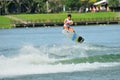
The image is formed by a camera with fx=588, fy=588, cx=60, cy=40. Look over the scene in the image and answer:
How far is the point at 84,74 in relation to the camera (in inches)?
872

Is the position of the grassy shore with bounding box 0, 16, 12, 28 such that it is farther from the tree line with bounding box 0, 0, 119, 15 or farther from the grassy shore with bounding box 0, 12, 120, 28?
the tree line with bounding box 0, 0, 119, 15

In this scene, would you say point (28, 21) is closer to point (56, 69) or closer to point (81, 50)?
point (81, 50)

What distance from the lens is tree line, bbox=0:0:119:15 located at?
126 m

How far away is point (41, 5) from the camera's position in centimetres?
12719

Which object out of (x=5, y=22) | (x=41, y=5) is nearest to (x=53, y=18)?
(x=5, y=22)

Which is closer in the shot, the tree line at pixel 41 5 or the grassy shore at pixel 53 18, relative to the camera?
the grassy shore at pixel 53 18

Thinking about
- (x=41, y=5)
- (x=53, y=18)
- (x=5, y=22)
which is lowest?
(x=5, y=22)

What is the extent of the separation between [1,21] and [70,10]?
1404 inches

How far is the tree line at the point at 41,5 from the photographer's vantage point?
125938mm

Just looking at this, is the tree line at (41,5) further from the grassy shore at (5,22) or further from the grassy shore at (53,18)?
the grassy shore at (5,22)

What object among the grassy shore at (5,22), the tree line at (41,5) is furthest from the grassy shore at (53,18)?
the tree line at (41,5)

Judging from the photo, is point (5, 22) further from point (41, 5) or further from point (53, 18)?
point (41, 5)

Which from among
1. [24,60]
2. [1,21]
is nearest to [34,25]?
[1,21]

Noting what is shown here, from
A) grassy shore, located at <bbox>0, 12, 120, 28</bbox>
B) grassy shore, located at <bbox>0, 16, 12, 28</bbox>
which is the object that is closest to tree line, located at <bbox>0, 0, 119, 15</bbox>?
grassy shore, located at <bbox>0, 12, 120, 28</bbox>
